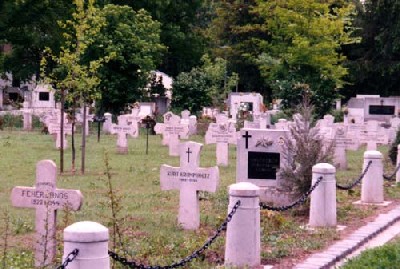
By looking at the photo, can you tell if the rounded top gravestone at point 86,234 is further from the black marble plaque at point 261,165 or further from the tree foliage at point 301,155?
the black marble plaque at point 261,165

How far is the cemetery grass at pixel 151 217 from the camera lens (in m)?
11.4

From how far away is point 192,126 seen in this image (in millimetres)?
40469

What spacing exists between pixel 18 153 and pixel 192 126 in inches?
538

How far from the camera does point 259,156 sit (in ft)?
55.0

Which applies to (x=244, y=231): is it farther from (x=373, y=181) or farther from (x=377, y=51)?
(x=377, y=51)

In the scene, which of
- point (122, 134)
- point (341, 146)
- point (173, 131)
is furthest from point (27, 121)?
point (341, 146)

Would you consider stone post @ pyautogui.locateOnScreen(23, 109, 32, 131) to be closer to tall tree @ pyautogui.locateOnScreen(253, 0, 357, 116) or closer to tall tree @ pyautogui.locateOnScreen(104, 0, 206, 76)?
tall tree @ pyautogui.locateOnScreen(253, 0, 357, 116)

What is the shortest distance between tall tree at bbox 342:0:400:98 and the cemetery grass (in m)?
36.2

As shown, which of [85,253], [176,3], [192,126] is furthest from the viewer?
[176,3]

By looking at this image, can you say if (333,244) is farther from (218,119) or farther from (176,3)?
(176,3)

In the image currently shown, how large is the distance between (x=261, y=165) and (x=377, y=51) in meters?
48.7

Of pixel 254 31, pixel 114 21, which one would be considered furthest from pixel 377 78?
pixel 114 21

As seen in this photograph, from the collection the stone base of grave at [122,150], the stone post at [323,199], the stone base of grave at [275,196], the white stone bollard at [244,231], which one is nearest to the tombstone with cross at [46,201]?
the white stone bollard at [244,231]

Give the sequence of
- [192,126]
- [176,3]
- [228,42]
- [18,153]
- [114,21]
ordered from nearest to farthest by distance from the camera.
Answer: [18,153]
[192,126]
[114,21]
[176,3]
[228,42]
